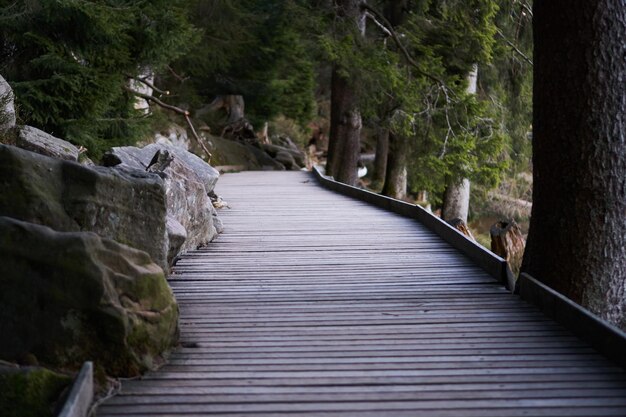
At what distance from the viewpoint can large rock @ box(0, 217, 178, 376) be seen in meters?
3.76

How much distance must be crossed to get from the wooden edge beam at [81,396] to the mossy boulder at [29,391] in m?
0.10

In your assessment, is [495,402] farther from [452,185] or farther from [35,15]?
[452,185]

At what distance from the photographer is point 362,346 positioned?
14.8 ft

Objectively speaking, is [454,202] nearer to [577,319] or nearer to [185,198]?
[185,198]

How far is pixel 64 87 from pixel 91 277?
7.95m

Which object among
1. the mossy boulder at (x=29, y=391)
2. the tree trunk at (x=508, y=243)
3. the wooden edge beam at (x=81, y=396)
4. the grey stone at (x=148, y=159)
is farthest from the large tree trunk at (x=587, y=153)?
the tree trunk at (x=508, y=243)

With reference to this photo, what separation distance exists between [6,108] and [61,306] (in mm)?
5695

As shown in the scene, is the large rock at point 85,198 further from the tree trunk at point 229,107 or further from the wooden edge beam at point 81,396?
the tree trunk at point 229,107

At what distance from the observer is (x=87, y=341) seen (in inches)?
150

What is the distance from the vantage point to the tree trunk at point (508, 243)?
1096 cm

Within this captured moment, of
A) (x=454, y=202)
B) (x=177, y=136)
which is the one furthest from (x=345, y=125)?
(x=177, y=136)

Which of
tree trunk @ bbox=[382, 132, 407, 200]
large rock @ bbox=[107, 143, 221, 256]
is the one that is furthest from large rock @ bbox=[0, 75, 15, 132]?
tree trunk @ bbox=[382, 132, 407, 200]

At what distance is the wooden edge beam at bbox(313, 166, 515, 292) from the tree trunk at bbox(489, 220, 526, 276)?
1.45 meters

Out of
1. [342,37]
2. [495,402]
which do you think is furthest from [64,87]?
[495,402]
